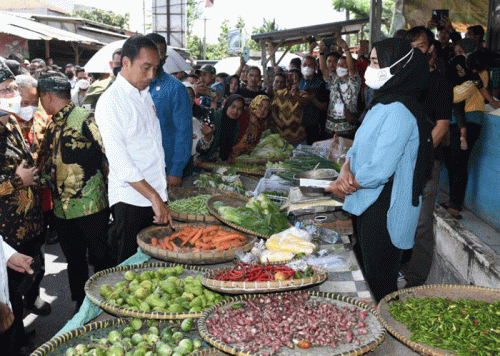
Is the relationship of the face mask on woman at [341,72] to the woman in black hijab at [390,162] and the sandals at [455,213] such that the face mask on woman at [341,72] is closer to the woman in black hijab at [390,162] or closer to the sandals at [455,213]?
the sandals at [455,213]

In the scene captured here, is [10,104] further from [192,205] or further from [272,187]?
[272,187]

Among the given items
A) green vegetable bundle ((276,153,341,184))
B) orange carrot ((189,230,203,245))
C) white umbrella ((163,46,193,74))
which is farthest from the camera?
white umbrella ((163,46,193,74))

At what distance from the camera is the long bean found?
406cm

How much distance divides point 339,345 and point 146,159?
1.76 meters

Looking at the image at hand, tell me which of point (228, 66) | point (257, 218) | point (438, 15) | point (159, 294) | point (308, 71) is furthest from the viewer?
point (228, 66)

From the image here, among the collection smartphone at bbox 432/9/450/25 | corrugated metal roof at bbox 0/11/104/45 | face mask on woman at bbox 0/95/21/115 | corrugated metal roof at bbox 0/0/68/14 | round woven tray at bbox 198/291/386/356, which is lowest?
round woven tray at bbox 198/291/386/356

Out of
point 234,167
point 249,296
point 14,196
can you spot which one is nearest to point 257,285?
point 249,296

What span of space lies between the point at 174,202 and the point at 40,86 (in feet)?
4.44

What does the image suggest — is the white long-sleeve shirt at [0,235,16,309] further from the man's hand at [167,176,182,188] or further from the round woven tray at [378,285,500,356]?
the man's hand at [167,176,182,188]

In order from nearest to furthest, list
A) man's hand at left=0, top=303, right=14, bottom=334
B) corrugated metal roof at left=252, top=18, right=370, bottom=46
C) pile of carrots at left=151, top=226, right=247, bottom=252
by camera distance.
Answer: man's hand at left=0, top=303, right=14, bottom=334, pile of carrots at left=151, top=226, right=247, bottom=252, corrugated metal roof at left=252, top=18, right=370, bottom=46

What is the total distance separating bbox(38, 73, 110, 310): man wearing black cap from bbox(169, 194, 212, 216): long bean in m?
0.55

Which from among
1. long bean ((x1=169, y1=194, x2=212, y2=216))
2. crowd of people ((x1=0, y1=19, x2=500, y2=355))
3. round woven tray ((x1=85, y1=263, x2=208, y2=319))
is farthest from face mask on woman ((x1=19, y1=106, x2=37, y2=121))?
round woven tray ((x1=85, y1=263, x2=208, y2=319))

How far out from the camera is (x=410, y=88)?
2.97 metres

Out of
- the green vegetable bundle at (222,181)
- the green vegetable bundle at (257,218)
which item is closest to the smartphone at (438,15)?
the green vegetable bundle at (222,181)
